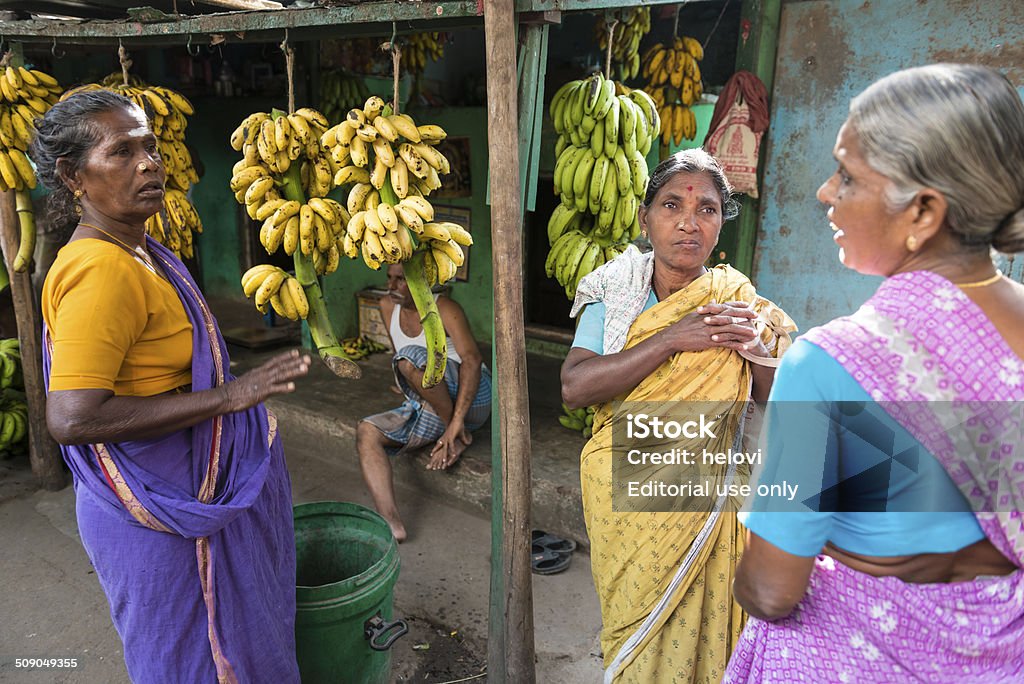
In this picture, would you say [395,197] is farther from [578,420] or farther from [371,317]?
[371,317]

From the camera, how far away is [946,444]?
106 centimetres

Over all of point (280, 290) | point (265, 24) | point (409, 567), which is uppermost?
point (265, 24)

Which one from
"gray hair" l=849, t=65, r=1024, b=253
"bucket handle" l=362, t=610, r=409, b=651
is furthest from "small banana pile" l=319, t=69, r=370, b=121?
"gray hair" l=849, t=65, r=1024, b=253

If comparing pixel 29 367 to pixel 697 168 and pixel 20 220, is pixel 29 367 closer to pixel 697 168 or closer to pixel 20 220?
pixel 20 220

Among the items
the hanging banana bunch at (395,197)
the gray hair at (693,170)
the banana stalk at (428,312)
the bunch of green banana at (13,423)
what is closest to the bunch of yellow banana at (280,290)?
the hanging banana bunch at (395,197)

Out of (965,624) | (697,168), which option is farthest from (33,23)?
(965,624)

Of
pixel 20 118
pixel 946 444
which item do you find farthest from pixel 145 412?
pixel 20 118

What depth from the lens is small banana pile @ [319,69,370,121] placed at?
5289mm

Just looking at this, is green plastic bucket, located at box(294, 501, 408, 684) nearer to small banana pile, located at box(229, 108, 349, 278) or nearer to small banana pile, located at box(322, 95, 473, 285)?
small banana pile, located at box(229, 108, 349, 278)

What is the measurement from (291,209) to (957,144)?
220 centimetres

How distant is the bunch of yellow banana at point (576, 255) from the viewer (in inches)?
133

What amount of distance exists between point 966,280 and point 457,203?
5.21 m

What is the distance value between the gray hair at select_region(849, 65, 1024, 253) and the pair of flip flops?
2.71 metres

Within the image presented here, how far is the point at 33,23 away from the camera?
3.35 meters
